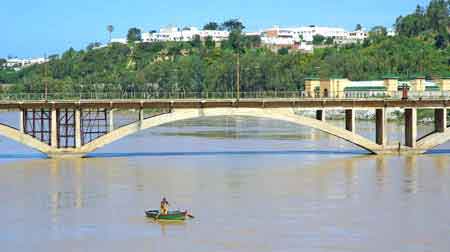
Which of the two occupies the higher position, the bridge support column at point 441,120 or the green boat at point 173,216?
the bridge support column at point 441,120

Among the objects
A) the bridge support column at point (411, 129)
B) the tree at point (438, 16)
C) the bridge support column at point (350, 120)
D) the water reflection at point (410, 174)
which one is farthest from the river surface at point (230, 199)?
the tree at point (438, 16)

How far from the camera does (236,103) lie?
63.2m

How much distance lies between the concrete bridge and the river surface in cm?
130

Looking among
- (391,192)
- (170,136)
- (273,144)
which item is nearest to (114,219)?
(391,192)

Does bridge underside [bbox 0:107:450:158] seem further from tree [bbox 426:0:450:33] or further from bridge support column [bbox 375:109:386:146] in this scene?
tree [bbox 426:0:450:33]

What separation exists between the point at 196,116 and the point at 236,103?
7.87 feet

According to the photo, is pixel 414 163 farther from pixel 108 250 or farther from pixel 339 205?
pixel 108 250

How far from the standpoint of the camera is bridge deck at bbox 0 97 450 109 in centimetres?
6194

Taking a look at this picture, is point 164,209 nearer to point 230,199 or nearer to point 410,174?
point 230,199

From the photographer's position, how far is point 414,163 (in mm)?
60281

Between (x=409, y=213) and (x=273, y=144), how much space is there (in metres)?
34.5

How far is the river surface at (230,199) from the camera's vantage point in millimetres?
37438

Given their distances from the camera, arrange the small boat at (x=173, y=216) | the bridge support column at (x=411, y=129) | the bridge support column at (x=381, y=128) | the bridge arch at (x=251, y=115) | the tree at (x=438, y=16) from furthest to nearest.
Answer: the tree at (x=438, y=16) < the bridge support column at (x=411, y=129) < the bridge support column at (x=381, y=128) < the bridge arch at (x=251, y=115) < the small boat at (x=173, y=216)

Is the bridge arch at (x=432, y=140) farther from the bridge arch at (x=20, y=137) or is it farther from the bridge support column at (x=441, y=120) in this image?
the bridge arch at (x=20, y=137)
